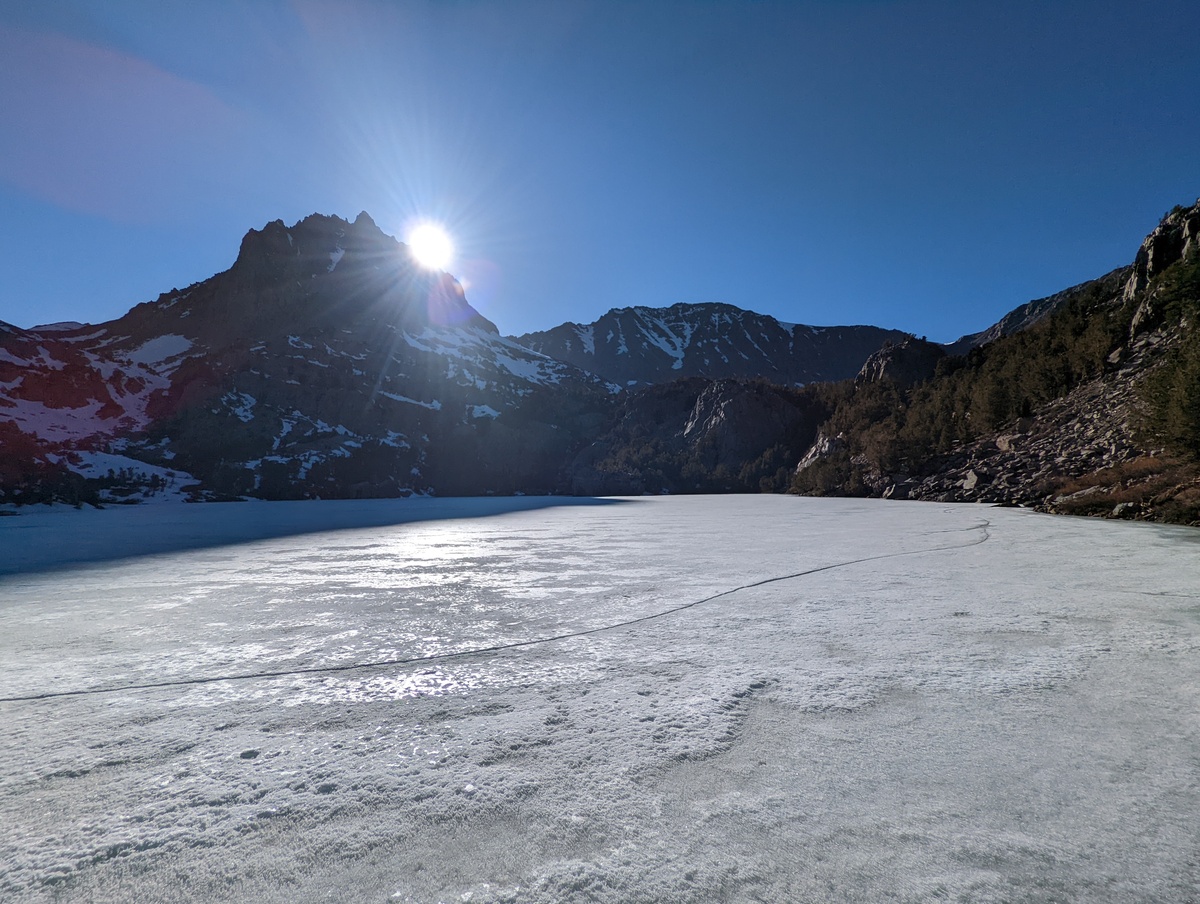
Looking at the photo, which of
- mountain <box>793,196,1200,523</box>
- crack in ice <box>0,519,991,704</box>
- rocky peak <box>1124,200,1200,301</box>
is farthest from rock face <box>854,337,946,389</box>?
crack in ice <box>0,519,991,704</box>

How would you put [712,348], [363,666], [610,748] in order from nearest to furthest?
[610,748] → [363,666] → [712,348]

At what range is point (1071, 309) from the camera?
26.3 meters

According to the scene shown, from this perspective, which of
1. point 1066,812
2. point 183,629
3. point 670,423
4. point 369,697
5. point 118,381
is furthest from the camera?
point 118,381

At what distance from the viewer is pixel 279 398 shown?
6931 cm

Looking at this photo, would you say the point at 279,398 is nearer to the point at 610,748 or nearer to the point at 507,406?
the point at 507,406

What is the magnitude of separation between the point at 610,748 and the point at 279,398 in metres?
79.9

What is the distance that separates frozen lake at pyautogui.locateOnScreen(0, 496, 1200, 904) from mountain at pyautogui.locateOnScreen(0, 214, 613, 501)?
51.0 metres

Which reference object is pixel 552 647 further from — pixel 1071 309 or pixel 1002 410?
pixel 1071 309

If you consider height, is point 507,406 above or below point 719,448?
above

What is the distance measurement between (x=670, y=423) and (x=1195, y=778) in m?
63.9

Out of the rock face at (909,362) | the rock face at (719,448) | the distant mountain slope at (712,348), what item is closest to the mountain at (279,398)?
the rock face at (719,448)

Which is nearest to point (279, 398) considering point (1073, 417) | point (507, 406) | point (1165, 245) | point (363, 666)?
point (507, 406)

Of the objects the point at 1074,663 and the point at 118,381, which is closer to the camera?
the point at 1074,663

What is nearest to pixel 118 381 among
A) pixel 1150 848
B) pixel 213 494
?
pixel 213 494
